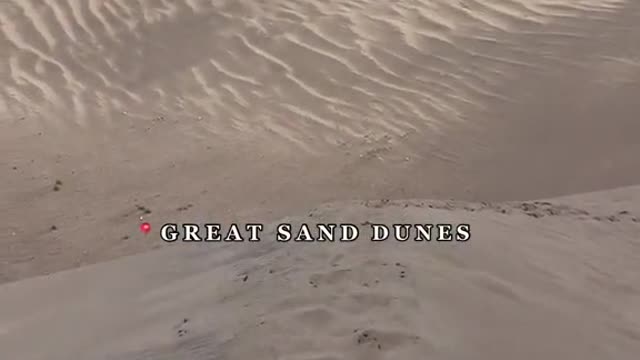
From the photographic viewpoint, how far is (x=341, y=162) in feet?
20.4

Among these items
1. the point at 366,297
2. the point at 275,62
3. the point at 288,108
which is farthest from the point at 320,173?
the point at 366,297

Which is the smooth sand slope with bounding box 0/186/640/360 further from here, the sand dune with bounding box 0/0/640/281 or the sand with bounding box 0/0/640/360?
the sand dune with bounding box 0/0/640/281

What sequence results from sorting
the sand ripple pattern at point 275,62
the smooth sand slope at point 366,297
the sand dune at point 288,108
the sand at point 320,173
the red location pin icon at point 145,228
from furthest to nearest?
the sand ripple pattern at point 275,62, the sand dune at point 288,108, the red location pin icon at point 145,228, the sand at point 320,173, the smooth sand slope at point 366,297

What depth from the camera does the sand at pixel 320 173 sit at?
334cm

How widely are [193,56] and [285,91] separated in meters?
1.02

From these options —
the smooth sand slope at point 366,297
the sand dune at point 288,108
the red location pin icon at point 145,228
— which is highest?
the sand dune at point 288,108

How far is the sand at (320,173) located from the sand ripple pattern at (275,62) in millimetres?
20

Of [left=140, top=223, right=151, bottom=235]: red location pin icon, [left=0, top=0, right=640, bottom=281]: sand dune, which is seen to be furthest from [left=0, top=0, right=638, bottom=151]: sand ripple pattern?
[left=140, top=223, right=151, bottom=235]: red location pin icon

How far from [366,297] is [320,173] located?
9.21ft

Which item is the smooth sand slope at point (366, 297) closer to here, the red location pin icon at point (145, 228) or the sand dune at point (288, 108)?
the red location pin icon at point (145, 228)

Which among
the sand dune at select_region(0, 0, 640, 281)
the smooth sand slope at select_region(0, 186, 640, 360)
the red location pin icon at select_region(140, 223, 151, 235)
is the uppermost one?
the sand dune at select_region(0, 0, 640, 281)

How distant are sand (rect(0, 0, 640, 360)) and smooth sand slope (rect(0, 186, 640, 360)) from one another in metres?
0.01

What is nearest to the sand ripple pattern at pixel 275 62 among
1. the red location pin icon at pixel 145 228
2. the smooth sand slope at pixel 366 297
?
the red location pin icon at pixel 145 228

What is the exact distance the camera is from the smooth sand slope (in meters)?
3.08
